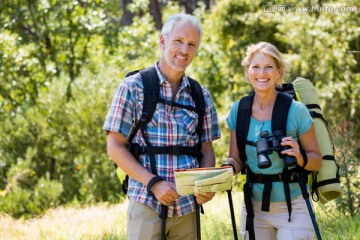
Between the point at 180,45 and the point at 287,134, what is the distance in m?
0.83

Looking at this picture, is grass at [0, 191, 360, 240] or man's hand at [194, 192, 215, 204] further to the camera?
grass at [0, 191, 360, 240]

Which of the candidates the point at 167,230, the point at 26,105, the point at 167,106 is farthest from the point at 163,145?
the point at 26,105

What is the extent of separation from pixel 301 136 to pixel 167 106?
83 centimetres

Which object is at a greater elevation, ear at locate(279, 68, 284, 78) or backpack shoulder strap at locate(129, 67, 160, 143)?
ear at locate(279, 68, 284, 78)

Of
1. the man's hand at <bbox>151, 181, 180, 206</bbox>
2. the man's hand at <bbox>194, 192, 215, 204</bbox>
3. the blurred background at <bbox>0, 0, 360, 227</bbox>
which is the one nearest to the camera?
the man's hand at <bbox>151, 181, 180, 206</bbox>

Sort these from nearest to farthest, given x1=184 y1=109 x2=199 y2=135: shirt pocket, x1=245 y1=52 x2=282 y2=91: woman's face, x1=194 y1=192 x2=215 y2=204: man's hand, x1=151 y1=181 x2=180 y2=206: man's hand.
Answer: x1=151 y1=181 x2=180 y2=206: man's hand
x1=194 y1=192 x2=215 y2=204: man's hand
x1=184 y1=109 x2=199 y2=135: shirt pocket
x1=245 y1=52 x2=282 y2=91: woman's face

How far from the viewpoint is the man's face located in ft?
11.4

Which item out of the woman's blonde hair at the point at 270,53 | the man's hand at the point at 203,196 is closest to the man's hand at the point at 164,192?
the man's hand at the point at 203,196

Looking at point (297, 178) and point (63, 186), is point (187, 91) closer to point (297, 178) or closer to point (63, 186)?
point (297, 178)

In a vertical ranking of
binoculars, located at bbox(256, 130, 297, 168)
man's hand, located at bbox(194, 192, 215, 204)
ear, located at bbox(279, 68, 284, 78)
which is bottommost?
man's hand, located at bbox(194, 192, 215, 204)

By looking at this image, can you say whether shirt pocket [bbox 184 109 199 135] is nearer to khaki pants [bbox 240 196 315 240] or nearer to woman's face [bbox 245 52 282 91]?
woman's face [bbox 245 52 282 91]

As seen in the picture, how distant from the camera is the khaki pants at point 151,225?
11.1ft

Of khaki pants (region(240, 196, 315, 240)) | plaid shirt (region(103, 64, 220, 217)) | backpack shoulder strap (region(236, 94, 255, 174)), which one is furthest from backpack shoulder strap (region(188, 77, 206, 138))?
khaki pants (region(240, 196, 315, 240))

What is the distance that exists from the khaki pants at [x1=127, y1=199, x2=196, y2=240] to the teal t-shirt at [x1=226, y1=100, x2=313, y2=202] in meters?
0.48
